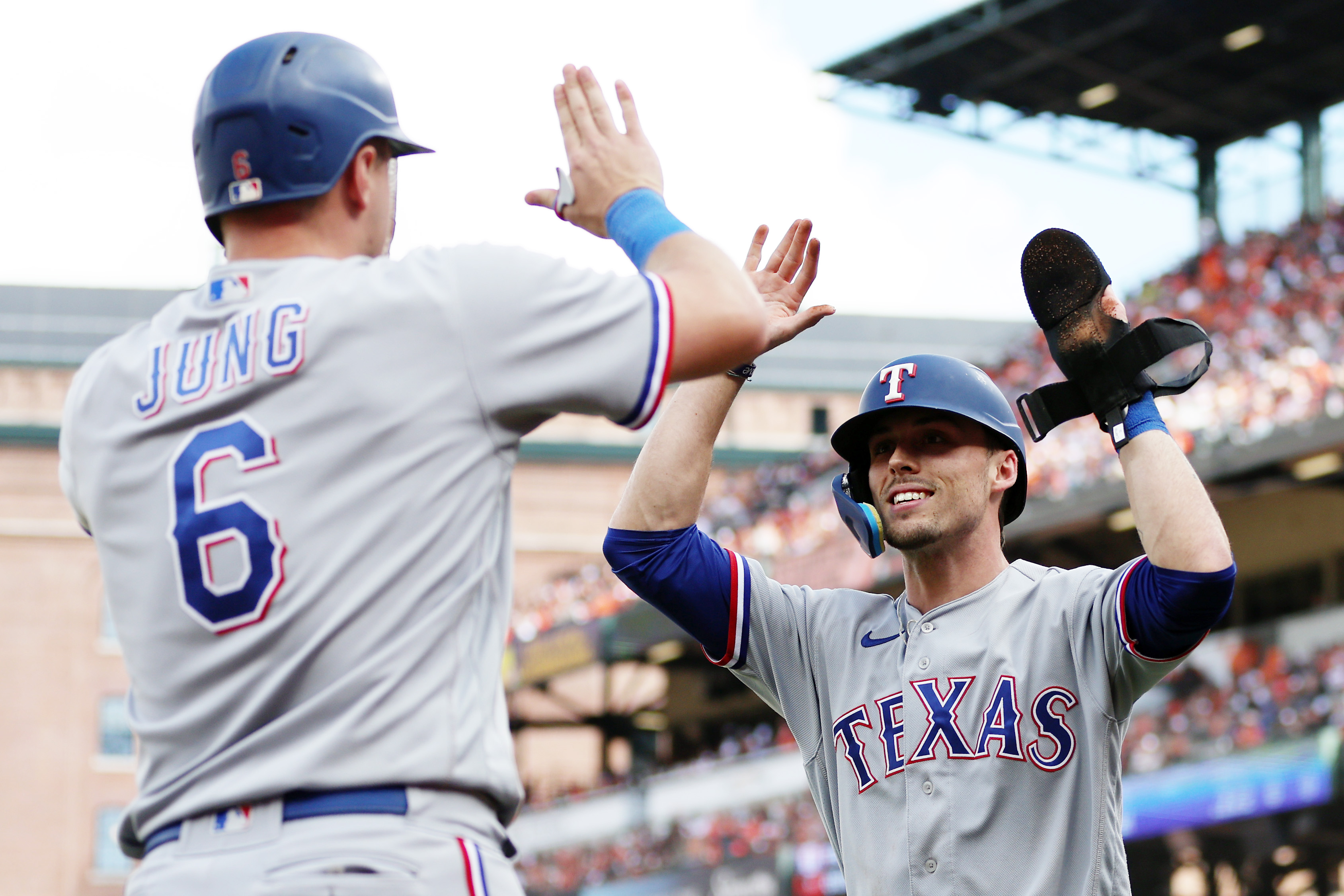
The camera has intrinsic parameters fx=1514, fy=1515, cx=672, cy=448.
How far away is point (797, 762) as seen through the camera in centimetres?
1969

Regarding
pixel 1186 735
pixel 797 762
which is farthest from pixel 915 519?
A: pixel 797 762

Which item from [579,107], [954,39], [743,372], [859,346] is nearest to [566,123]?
[579,107]

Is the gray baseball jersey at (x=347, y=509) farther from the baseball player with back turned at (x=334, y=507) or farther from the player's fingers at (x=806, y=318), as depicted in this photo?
the player's fingers at (x=806, y=318)

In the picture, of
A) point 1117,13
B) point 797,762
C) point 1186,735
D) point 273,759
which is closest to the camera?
point 273,759

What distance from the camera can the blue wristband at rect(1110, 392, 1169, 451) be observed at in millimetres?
3471

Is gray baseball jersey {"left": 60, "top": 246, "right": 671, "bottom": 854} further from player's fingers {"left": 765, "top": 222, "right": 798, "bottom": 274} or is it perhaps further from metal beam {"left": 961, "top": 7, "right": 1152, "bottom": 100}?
metal beam {"left": 961, "top": 7, "right": 1152, "bottom": 100}

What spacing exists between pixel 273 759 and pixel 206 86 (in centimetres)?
99

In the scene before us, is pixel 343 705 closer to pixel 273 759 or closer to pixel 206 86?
pixel 273 759

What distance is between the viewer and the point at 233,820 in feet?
6.54

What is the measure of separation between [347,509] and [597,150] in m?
0.74

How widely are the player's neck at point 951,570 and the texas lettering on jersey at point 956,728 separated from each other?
1.00 feet

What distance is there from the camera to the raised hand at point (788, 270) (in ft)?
11.7

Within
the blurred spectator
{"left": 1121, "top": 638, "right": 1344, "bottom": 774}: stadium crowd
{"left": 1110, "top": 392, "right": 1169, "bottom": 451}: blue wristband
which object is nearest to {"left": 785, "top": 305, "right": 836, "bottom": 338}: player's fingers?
{"left": 1110, "top": 392, "right": 1169, "bottom": 451}: blue wristband

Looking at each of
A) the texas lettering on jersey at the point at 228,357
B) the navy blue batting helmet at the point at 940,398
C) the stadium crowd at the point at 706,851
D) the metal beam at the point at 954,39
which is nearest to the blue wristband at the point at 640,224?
the texas lettering on jersey at the point at 228,357
